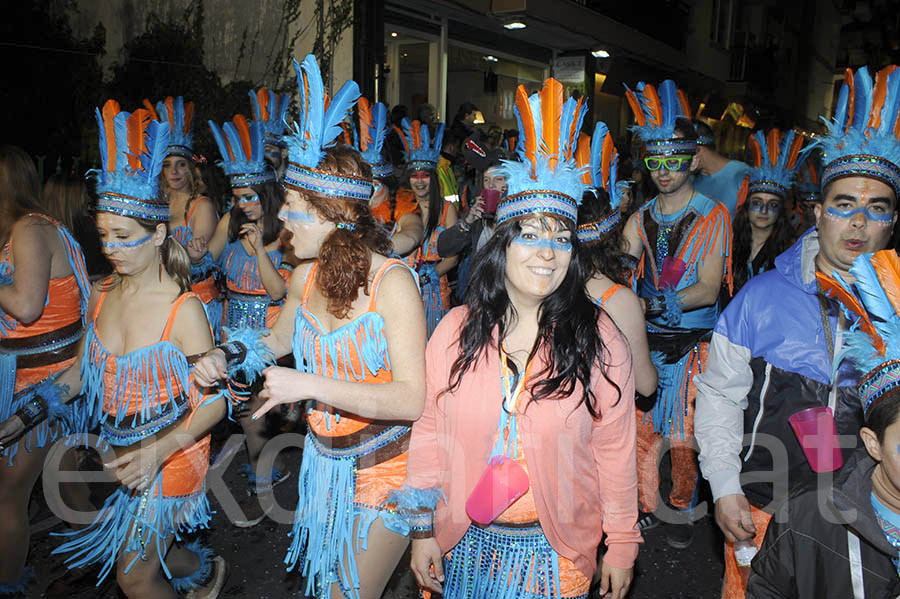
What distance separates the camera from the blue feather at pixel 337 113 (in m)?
2.47

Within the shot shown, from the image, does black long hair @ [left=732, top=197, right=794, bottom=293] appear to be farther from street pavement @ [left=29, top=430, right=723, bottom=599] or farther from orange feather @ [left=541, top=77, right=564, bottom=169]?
orange feather @ [left=541, top=77, right=564, bottom=169]

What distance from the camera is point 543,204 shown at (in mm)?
2078

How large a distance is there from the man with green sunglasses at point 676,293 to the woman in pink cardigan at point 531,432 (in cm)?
200

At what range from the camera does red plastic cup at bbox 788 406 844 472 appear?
2080mm

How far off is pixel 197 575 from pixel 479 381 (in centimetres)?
209

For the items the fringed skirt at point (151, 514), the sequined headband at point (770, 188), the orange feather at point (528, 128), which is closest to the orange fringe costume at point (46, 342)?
the fringed skirt at point (151, 514)

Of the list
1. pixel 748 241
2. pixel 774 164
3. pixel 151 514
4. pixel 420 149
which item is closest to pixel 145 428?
pixel 151 514

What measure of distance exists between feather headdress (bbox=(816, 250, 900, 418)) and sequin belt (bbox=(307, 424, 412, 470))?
152 centimetres

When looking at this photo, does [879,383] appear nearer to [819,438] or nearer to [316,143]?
[819,438]

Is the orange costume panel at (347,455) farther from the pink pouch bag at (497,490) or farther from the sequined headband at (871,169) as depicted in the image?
the sequined headband at (871,169)

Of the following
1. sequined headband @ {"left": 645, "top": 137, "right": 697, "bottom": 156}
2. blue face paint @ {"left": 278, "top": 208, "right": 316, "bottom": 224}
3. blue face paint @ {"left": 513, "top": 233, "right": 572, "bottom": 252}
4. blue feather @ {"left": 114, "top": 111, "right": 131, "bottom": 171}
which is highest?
sequined headband @ {"left": 645, "top": 137, "right": 697, "bottom": 156}

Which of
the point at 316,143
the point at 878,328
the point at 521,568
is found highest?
the point at 316,143

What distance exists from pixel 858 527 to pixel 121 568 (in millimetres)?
2600

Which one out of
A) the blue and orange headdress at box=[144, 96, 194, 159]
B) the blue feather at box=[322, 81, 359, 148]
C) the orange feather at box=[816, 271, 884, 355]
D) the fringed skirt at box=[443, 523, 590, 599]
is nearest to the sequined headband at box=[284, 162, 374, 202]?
the blue feather at box=[322, 81, 359, 148]
